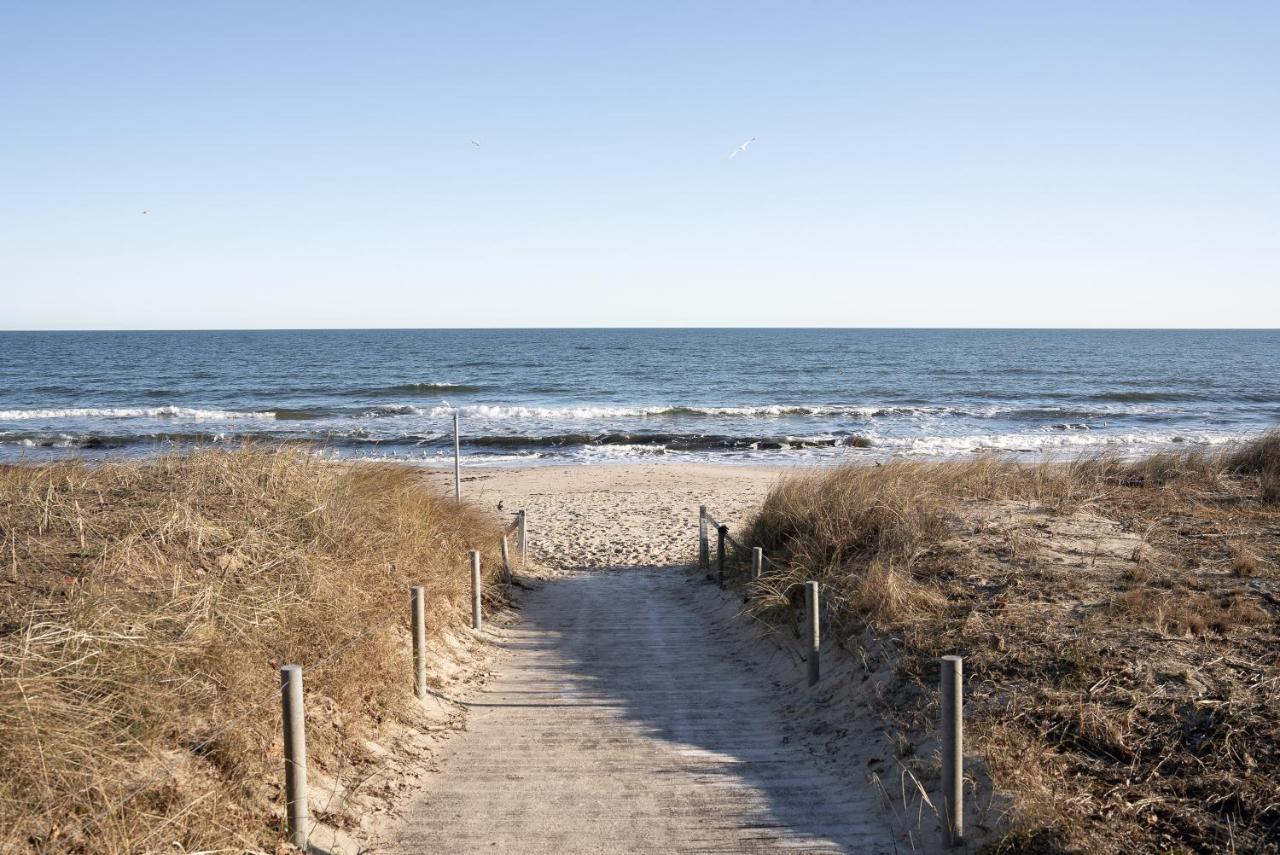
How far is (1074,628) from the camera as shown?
7.07 m

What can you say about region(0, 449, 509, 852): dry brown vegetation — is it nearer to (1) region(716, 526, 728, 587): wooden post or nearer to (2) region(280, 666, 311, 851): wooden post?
(2) region(280, 666, 311, 851): wooden post

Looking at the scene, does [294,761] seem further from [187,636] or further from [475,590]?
[475,590]

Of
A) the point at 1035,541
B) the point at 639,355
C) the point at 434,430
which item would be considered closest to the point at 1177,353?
the point at 639,355

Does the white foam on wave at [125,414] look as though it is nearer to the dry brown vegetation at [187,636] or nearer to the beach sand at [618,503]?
the beach sand at [618,503]

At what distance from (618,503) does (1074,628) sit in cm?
1634

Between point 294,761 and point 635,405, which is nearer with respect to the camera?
point 294,761

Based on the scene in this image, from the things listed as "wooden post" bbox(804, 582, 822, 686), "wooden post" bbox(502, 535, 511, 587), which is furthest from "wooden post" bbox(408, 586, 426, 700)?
"wooden post" bbox(502, 535, 511, 587)

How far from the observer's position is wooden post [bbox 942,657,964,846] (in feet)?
16.9

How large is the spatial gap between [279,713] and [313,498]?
12.1 ft

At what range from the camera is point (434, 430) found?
3881 cm

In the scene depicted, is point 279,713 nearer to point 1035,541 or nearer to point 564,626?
point 564,626

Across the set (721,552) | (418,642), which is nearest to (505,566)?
(721,552)

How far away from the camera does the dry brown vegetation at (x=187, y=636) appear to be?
14.2ft

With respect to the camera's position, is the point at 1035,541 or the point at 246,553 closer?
the point at 246,553
